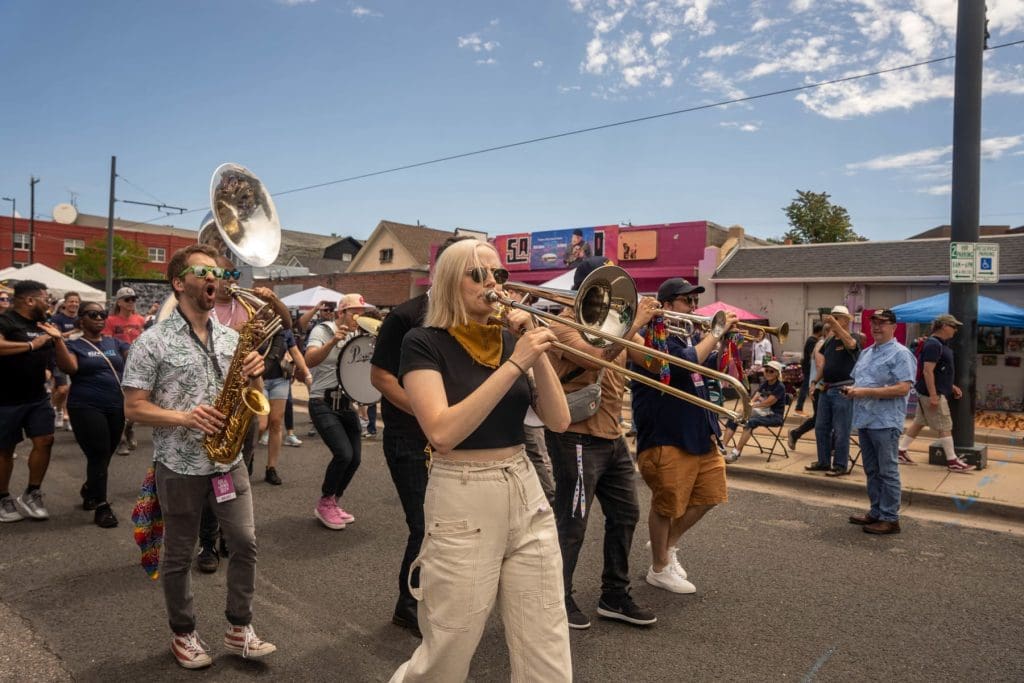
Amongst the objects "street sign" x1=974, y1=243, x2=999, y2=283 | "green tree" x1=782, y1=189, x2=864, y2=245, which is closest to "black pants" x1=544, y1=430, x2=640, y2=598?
"street sign" x1=974, y1=243, x2=999, y2=283

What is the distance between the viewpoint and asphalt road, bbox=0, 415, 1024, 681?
11.3ft

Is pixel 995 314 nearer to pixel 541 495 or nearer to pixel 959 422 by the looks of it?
pixel 959 422

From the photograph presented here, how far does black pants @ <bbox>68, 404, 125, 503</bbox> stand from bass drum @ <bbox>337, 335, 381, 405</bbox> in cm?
225

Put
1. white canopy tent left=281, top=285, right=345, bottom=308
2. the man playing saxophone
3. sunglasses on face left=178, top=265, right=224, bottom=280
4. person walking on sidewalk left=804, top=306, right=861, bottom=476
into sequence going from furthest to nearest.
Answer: white canopy tent left=281, top=285, right=345, bottom=308 → person walking on sidewalk left=804, top=306, right=861, bottom=476 → sunglasses on face left=178, top=265, right=224, bottom=280 → the man playing saxophone

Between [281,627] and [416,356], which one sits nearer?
[416,356]

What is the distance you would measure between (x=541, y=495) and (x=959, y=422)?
788 centimetres

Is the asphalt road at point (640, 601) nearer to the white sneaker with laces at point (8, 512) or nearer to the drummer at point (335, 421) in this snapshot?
the white sneaker with laces at point (8, 512)

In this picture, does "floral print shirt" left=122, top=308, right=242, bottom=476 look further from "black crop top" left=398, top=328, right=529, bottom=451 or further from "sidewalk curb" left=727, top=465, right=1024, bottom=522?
"sidewalk curb" left=727, top=465, right=1024, bottom=522

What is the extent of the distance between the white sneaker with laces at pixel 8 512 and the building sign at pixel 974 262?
10070 mm

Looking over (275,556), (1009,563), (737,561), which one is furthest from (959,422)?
(275,556)

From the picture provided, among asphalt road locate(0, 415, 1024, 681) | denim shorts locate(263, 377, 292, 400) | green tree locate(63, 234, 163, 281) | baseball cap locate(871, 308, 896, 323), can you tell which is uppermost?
green tree locate(63, 234, 163, 281)

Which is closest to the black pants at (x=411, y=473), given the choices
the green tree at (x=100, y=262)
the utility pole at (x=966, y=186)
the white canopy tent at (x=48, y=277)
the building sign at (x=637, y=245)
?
the utility pole at (x=966, y=186)

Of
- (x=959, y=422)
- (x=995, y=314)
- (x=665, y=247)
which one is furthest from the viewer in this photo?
(x=665, y=247)

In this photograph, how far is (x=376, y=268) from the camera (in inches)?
1522
